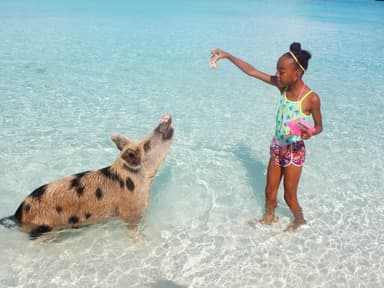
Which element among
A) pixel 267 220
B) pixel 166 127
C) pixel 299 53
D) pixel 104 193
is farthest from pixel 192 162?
pixel 299 53

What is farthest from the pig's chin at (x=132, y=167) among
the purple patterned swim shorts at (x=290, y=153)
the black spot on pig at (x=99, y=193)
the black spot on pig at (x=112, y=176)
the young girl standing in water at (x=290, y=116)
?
the purple patterned swim shorts at (x=290, y=153)

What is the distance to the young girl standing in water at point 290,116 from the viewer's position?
4.06 m

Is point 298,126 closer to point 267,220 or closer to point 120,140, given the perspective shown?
point 267,220

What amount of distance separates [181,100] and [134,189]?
5705 mm

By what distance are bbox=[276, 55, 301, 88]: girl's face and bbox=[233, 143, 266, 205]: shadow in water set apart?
2.14m

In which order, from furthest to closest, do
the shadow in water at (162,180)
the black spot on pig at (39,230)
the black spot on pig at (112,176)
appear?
the shadow in water at (162,180) → the black spot on pig at (112,176) → the black spot on pig at (39,230)

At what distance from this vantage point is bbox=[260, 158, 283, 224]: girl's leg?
4.72 m

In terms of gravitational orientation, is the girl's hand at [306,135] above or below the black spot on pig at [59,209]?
above

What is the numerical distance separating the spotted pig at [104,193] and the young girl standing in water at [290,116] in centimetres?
118

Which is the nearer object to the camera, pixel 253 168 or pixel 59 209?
pixel 59 209

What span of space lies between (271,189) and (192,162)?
6.98 feet

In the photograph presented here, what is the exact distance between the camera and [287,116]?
4.32 m

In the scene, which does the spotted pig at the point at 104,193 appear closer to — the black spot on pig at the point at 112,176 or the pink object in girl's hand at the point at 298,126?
the black spot on pig at the point at 112,176

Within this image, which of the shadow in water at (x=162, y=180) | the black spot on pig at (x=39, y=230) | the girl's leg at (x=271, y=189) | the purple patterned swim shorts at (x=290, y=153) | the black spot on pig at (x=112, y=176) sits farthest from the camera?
the shadow in water at (x=162, y=180)
